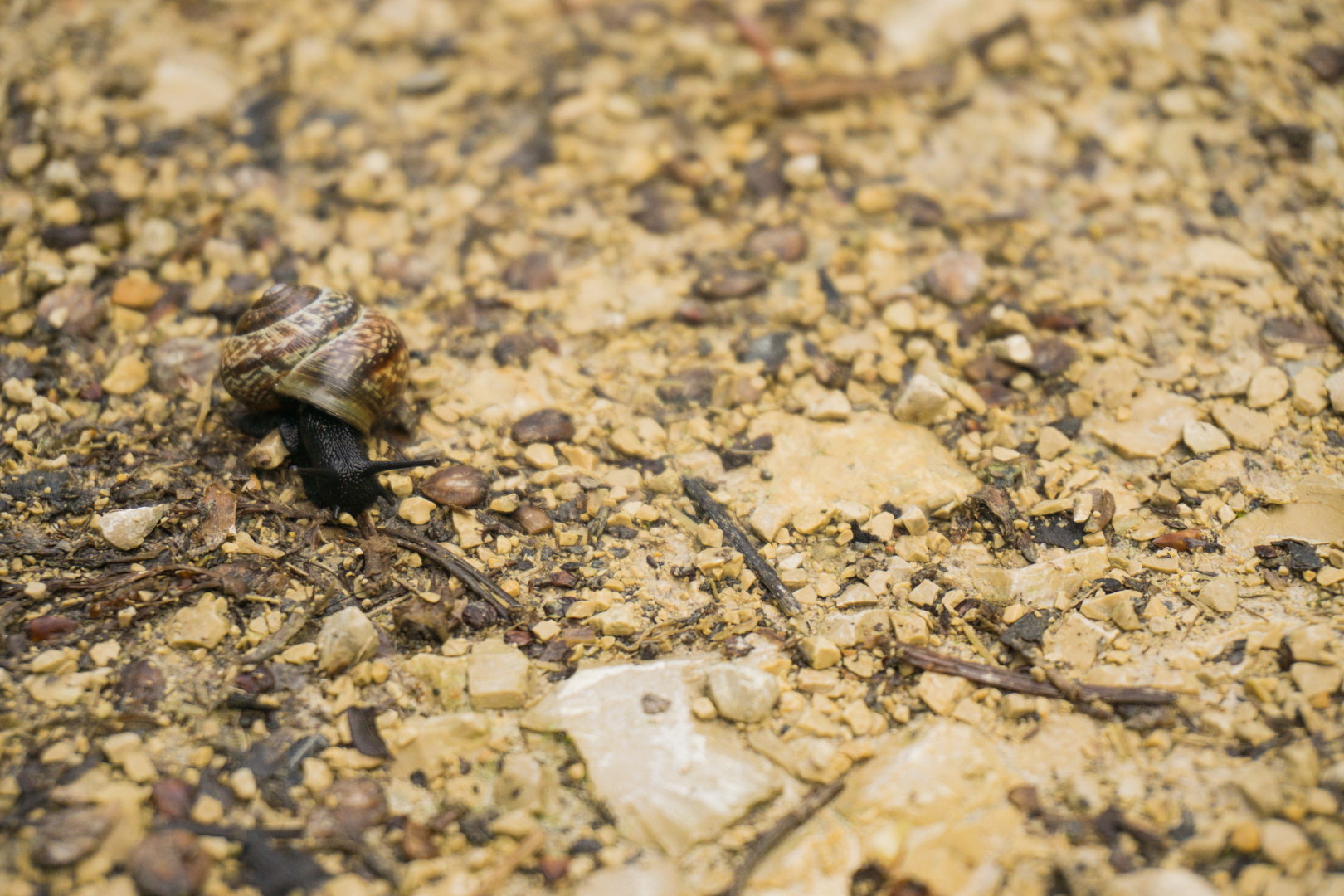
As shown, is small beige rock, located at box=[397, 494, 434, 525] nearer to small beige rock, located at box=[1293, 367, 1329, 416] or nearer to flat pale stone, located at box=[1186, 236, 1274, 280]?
small beige rock, located at box=[1293, 367, 1329, 416]

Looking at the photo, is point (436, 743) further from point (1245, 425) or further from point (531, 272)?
point (1245, 425)

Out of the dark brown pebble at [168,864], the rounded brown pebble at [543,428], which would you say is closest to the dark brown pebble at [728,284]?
the rounded brown pebble at [543,428]

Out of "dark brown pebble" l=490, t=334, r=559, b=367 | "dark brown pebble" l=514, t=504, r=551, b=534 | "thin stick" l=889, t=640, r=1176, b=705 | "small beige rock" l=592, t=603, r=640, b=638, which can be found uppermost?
"dark brown pebble" l=490, t=334, r=559, b=367

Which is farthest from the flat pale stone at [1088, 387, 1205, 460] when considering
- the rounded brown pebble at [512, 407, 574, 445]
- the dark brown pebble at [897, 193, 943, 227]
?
the rounded brown pebble at [512, 407, 574, 445]

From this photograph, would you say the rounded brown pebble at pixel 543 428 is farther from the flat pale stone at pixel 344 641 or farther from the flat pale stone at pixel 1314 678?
the flat pale stone at pixel 1314 678

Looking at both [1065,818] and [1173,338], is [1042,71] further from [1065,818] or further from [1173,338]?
[1065,818]
